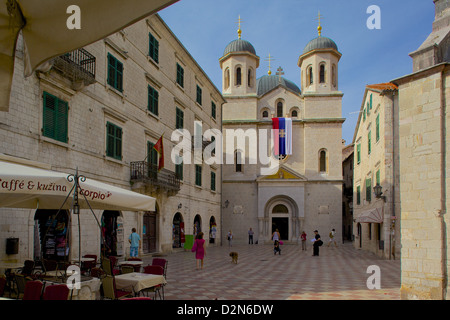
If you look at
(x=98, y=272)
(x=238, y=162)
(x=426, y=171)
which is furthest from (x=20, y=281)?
(x=238, y=162)

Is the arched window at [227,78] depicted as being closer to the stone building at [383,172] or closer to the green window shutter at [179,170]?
the stone building at [383,172]

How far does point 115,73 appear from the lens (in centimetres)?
1831

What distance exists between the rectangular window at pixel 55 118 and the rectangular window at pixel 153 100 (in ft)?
24.0

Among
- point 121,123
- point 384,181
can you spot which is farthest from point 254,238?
point 121,123

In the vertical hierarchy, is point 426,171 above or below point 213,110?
Answer: below

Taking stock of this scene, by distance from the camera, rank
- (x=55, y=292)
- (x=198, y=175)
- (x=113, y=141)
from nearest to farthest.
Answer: (x=55, y=292) < (x=113, y=141) < (x=198, y=175)

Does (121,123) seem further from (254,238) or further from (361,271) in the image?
(254,238)

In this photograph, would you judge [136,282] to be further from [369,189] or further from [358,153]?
[358,153]

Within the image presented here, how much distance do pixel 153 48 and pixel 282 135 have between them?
64.2 ft

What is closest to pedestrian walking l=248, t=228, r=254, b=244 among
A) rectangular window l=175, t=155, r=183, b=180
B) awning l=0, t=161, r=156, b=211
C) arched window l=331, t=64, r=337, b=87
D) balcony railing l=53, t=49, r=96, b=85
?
rectangular window l=175, t=155, r=183, b=180

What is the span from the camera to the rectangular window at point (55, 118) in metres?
13.5

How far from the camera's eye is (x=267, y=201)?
126 feet

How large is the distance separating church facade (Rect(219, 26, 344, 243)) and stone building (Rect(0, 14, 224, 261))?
914 centimetres

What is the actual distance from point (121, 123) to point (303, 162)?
24.4 m
